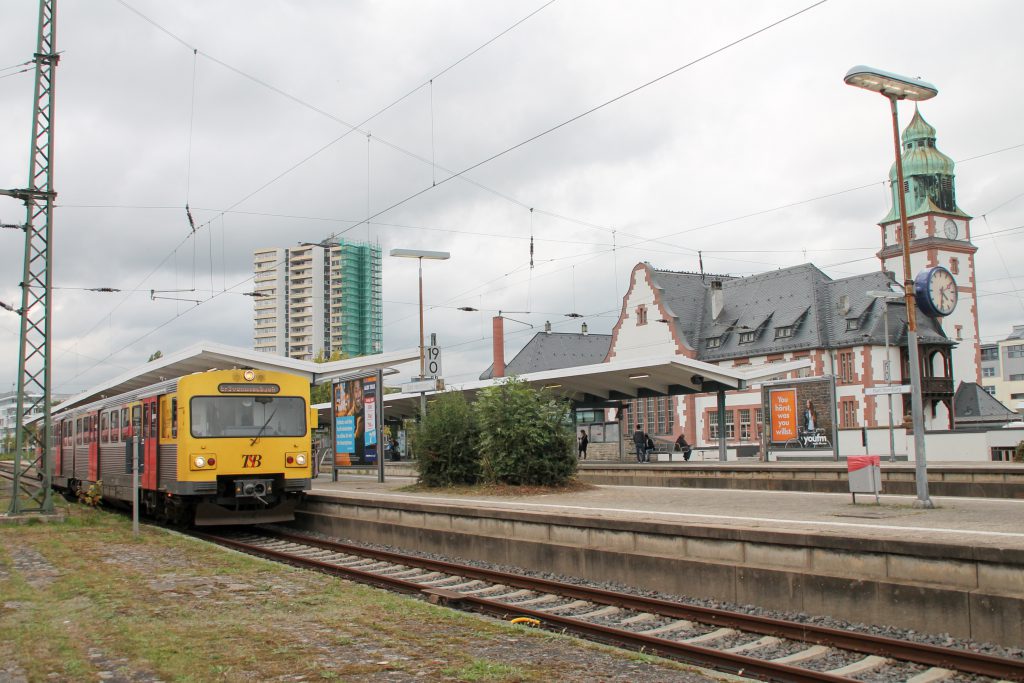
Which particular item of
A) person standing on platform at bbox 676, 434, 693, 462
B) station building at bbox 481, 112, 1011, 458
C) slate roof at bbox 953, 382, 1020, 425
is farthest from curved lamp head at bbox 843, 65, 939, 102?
slate roof at bbox 953, 382, 1020, 425

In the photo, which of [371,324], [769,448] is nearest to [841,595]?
[769,448]

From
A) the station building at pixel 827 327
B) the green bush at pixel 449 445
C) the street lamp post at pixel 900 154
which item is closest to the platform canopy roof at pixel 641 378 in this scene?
the green bush at pixel 449 445

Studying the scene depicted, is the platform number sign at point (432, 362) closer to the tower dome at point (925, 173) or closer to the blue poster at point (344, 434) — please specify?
the blue poster at point (344, 434)

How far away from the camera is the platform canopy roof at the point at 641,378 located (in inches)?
1172

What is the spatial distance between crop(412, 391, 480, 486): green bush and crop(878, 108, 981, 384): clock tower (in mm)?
60540

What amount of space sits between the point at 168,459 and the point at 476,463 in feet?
20.7

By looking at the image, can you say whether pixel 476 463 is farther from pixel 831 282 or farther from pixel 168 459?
pixel 831 282

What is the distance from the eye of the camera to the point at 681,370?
29.9 meters

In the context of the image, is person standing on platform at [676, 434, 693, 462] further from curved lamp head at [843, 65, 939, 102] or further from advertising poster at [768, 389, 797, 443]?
curved lamp head at [843, 65, 939, 102]

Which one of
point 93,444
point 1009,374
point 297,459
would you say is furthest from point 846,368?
point 1009,374

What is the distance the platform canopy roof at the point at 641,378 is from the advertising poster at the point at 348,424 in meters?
1.66

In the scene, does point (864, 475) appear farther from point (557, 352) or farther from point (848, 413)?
point (557, 352)

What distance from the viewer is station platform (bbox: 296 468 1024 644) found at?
809 cm

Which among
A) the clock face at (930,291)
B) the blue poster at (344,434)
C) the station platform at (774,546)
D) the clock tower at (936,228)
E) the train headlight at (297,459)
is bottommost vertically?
the station platform at (774,546)
